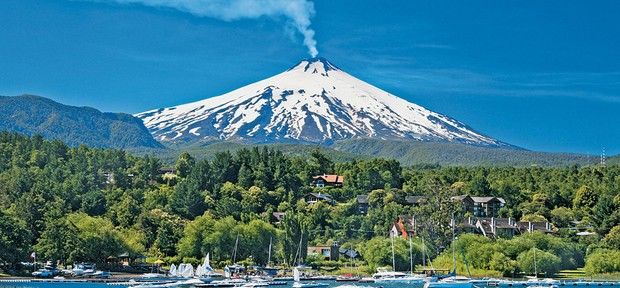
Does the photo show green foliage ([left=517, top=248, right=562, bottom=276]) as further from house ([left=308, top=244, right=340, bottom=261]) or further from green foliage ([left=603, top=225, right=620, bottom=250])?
house ([left=308, top=244, right=340, bottom=261])

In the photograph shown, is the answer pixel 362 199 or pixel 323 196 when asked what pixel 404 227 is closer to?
pixel 362 199

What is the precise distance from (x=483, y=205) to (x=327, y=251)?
2818 centimetres

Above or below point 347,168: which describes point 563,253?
below

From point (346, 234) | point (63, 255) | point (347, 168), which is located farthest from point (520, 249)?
point (347, 168)

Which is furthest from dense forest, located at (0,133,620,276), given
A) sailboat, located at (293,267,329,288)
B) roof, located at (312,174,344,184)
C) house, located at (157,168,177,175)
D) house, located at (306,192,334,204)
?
sailboat, located at (293,267,329,288)

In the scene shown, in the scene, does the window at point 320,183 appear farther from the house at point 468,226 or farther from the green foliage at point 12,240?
the green foliage at point 12,240

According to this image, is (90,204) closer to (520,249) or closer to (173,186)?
(173,186)

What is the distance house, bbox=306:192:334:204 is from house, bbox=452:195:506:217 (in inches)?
607

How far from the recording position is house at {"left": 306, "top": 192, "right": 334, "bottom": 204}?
382ft

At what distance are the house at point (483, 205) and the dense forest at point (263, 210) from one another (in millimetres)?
1754

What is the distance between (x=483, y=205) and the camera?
383ft

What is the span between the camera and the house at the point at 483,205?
382ft

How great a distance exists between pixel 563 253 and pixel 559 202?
26.5 m

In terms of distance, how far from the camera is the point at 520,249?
8838cm
